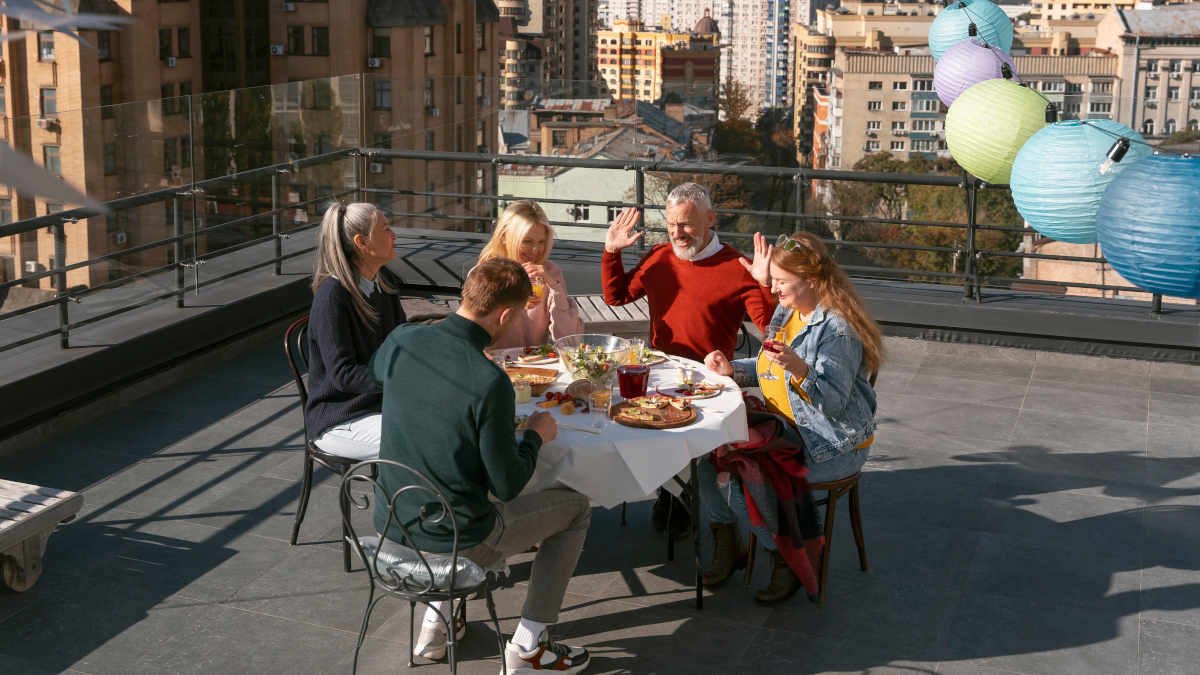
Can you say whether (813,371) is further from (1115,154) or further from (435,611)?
(1115,154)

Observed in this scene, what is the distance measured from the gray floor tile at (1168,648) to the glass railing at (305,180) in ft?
8.83

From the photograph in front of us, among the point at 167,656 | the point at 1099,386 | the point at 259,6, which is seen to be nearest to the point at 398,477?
the point at 167,656

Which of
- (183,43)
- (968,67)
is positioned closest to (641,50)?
(183,43)

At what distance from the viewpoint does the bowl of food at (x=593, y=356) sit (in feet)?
13.1

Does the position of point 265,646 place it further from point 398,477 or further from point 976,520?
point 976,520

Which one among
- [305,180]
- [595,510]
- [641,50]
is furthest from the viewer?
[641,50]

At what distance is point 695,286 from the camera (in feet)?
15.4

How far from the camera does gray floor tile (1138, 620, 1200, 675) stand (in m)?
3.78

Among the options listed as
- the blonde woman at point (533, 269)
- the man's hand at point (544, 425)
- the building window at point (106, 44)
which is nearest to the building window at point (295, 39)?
the building window at point (106, 44)

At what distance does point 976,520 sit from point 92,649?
9.88 ft

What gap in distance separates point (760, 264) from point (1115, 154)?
62.6 inches

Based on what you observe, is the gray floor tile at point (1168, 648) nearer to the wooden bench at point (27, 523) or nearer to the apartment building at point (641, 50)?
the wooden bench at point (27, 523)

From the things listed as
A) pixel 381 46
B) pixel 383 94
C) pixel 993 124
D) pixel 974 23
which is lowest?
pixel 993 124

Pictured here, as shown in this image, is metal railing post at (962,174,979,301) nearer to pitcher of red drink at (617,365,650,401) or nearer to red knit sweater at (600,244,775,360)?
red knit sweater at (600,244,775,360)
